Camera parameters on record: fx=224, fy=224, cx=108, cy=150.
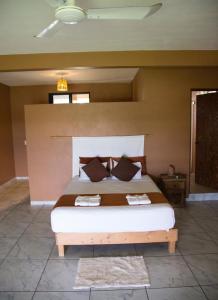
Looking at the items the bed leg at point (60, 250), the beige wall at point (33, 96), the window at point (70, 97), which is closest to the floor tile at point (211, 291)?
the bed leg at point (60, 250)

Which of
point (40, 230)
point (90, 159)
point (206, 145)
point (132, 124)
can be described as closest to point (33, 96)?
point (90, 159)

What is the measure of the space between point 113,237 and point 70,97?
15.1ft

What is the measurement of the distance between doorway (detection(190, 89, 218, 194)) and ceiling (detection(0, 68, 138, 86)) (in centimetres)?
167

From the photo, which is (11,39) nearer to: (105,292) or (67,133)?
(67,133)

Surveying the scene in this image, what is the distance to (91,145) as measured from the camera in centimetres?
439

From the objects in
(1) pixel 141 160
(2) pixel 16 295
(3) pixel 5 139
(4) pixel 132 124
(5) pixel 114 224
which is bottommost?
(2) pixel 16 295

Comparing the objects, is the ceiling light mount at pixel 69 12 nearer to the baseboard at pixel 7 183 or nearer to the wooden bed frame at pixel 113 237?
the wooden bed frame at pixel 113 237

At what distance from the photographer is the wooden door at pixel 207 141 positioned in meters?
4.88

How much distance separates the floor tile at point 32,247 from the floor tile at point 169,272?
1271 millimetres

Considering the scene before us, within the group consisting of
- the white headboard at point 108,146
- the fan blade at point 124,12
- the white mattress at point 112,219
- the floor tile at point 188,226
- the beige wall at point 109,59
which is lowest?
the floor tile at point 188,226

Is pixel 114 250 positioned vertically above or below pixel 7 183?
below

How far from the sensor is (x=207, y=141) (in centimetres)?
512

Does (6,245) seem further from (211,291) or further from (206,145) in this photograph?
(206,145)

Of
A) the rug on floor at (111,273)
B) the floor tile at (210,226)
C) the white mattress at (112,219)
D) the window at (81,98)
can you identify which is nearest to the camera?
the rug on floor at (111,273)
